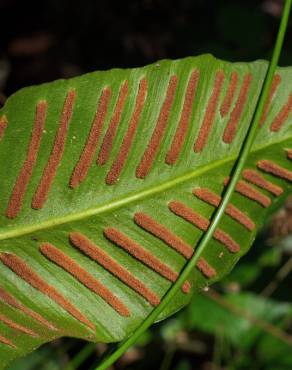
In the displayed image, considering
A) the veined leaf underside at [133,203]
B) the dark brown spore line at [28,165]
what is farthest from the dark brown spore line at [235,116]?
the dark brown spore line at [28,165]

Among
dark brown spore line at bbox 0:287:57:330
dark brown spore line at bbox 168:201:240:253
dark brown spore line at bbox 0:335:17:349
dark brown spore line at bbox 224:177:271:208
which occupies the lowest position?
dark brown spore line at bbox 0:335:17:349

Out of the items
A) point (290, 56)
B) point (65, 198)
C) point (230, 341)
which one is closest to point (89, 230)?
point (65, 198)

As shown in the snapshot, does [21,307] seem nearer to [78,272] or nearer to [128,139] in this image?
[78,272]

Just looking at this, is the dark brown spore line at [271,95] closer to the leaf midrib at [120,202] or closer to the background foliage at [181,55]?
→ the leaf midrib at [120,202]

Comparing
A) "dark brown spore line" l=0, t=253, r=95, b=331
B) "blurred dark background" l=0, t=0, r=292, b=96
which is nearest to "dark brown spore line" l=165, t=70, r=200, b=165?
"dark brown spore line" l=0, t=253, r=95, b=331

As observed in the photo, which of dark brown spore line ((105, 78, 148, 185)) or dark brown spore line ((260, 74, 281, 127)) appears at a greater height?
dark brown spore line ((260, 74, 281, 127))

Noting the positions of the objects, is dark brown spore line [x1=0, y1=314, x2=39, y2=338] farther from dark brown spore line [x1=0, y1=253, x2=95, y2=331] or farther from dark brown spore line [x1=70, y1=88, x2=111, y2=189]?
dark brown spore line [x1=70, y1=88, x2=111, y2=189]

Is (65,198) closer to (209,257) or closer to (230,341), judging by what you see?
(209,257)
